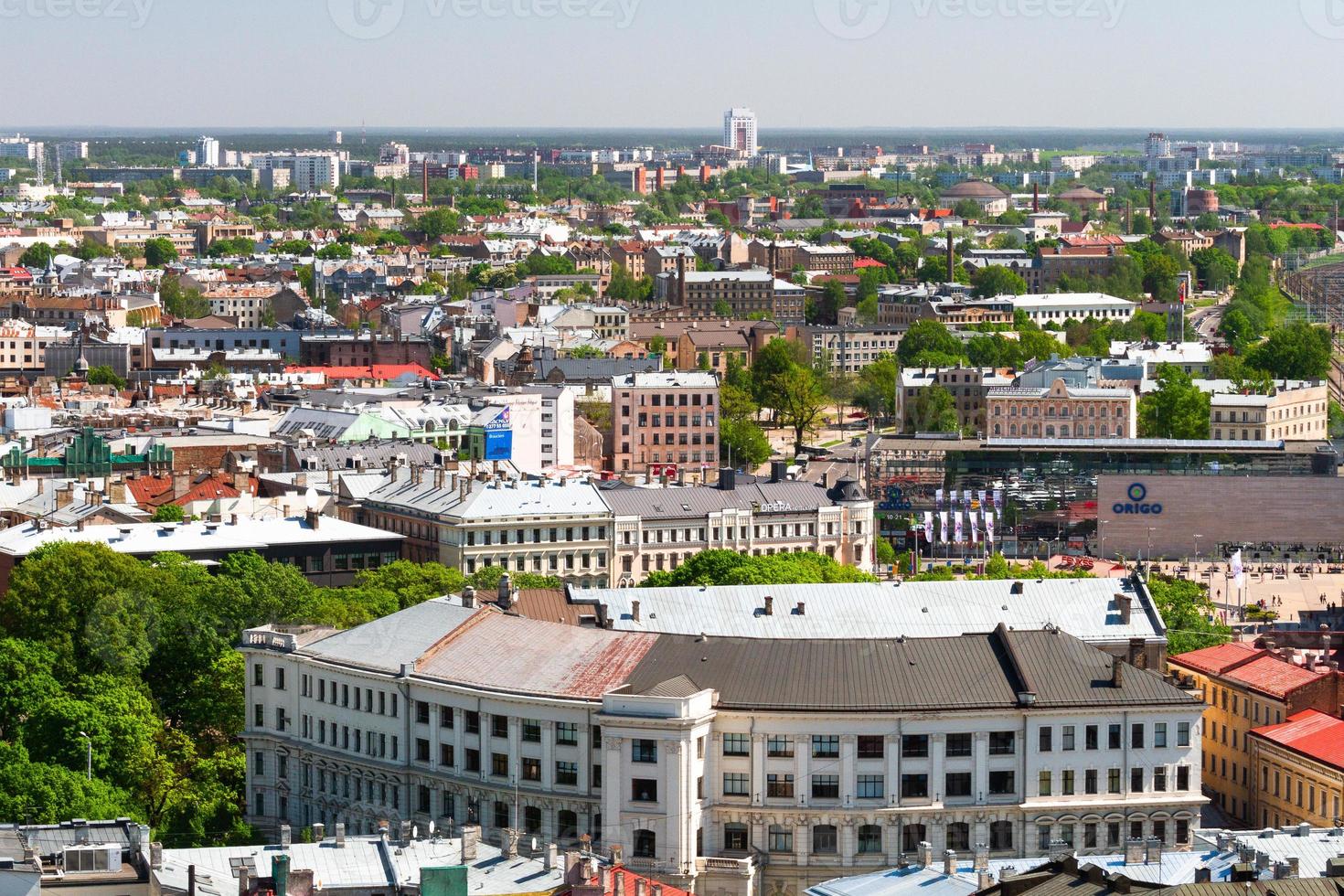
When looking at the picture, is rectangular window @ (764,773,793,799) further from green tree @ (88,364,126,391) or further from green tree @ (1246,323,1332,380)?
green tree @ (1246,323,1332,380)

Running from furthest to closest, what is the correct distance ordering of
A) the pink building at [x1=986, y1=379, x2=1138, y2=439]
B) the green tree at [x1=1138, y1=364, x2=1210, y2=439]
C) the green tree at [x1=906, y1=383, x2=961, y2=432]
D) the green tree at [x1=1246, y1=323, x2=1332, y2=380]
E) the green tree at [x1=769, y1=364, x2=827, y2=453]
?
the green tree at [x1=1246, y1=323, x2=1332, y2=380], the green tree at [x1=769, y1=364, x2=827, y2=453], the green tree at [x1=906, y1=383, x2=961, y2=432], the green tree at [x1=1138, y1=364, x2=1210, y2=439], the pink building at [x1=986, y1=379, x2=1138, y2=439]

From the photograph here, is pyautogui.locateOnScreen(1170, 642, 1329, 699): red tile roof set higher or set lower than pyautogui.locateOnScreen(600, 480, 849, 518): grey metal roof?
higher

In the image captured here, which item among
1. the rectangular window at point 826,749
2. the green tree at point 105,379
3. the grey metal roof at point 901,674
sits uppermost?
the grey metal roof at point 901,674

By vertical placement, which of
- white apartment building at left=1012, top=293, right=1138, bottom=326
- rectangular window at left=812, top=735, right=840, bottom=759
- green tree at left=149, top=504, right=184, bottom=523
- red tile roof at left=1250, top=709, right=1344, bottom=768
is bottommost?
white apartment building at left=1012, top=293, right=1138, bottom=326

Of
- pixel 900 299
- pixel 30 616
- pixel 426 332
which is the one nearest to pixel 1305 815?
pixel 30 616

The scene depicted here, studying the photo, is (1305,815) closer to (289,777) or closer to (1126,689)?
(1126,689)

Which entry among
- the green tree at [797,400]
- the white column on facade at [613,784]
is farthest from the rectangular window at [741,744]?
the green tree at [797,400]

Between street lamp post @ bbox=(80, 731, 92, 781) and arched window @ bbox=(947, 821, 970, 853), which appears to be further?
street lamp post @ bbox=(80, 731, 92, 781)

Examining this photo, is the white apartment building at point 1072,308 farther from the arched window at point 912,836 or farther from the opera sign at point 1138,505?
the arched window at point 912,836

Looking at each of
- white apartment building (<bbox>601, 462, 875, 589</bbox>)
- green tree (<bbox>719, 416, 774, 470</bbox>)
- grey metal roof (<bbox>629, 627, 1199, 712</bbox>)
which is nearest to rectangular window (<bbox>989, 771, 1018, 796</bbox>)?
grey metal roof (<bbox>629, 627, 1199, 712</bbox>)
